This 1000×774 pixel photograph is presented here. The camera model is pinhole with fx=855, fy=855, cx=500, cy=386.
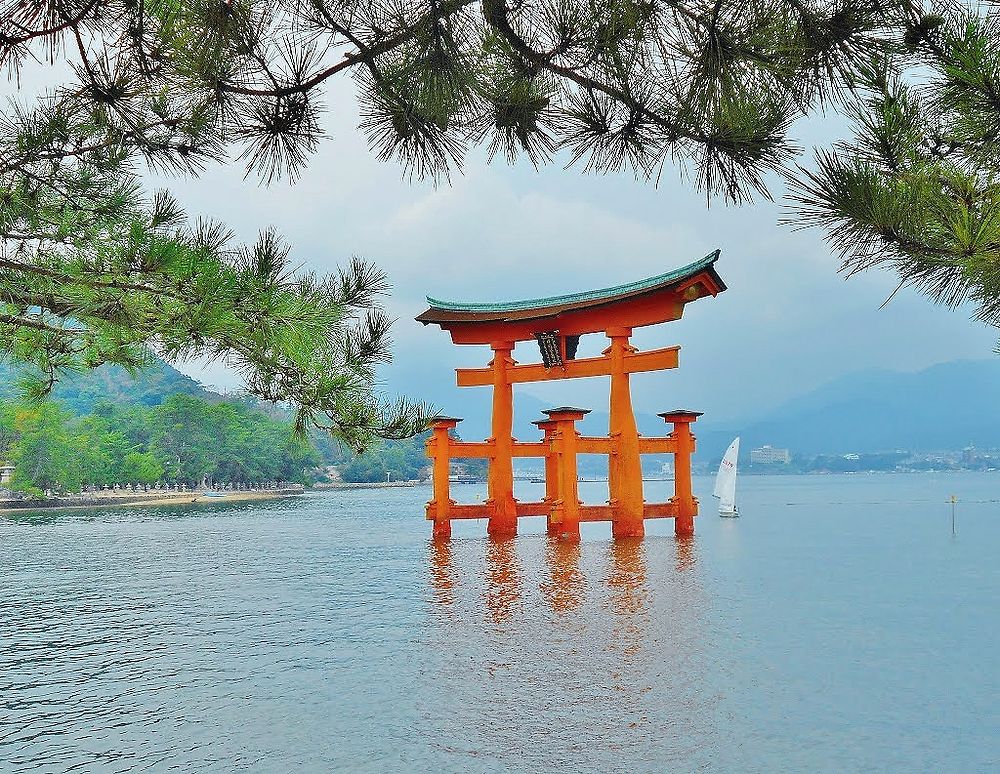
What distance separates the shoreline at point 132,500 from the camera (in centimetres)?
4120

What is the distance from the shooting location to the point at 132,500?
1937 inches

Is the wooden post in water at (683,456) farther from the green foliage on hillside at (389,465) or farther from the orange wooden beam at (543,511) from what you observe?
the green foliage on hillside at (389,465)

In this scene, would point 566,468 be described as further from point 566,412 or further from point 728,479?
point 728,479

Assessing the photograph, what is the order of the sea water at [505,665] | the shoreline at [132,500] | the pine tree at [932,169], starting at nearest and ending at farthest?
1. the pine tree at [932,169]
2. the sea water at [505,665]
3. the shoreline at [132,500]

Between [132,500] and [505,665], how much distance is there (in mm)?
47294

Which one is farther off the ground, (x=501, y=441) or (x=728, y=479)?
(x=501, y=441)

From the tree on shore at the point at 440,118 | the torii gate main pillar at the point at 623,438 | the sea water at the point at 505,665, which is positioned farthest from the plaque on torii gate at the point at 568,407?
the tree on shore at the point at 440,118

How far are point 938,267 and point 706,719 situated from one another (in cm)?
418

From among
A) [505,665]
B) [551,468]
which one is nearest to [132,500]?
[551,468]

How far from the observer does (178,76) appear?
325 cm

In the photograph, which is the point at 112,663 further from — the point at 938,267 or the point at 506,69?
the point at 938,267

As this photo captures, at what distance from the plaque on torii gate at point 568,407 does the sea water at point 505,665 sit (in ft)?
2.76

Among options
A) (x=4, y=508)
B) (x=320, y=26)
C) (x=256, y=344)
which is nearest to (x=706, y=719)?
(x=256, y=344)

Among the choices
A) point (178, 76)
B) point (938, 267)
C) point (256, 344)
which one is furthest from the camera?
point (256, 344)
